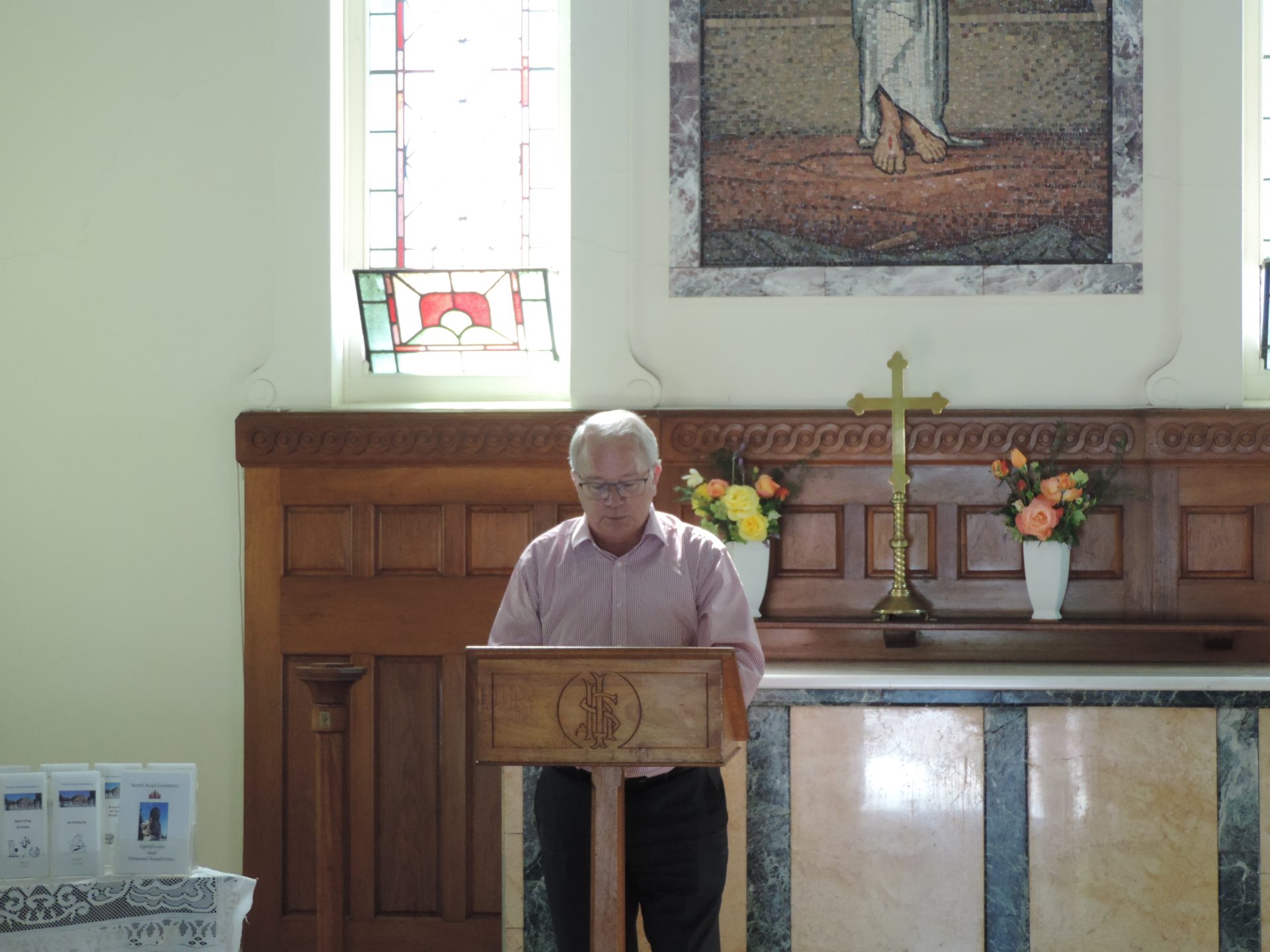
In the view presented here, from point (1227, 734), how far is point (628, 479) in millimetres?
2389

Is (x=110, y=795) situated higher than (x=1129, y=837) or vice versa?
(x=110, y=795)

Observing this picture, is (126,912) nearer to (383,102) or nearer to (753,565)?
(753,565)

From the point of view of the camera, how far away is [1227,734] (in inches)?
174

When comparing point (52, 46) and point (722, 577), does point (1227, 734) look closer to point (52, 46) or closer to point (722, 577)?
point (722, 577)

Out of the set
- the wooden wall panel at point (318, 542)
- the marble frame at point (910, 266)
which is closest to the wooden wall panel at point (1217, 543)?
the marble frame at point (910, 266)

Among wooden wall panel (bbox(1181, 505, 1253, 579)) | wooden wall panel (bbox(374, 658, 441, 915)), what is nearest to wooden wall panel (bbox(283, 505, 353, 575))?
wooden wall panel (bbox(374, 658, 441, 915))

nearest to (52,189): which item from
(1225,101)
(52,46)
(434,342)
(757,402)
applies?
(52,46)

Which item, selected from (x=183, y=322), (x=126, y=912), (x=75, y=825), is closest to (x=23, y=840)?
(x=75, y=825)

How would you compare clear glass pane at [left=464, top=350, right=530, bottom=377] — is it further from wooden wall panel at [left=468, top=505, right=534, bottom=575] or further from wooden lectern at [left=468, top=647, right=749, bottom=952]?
wooden lectern at [left=468, top=647, right=749, bottom=952]

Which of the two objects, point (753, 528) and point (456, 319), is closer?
point (753, 528)

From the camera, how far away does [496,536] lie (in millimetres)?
5391

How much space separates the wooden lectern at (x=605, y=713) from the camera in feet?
8.66

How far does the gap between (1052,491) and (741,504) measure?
1137 mm

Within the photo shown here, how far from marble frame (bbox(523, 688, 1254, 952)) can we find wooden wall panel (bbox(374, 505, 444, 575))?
3.90 ft
